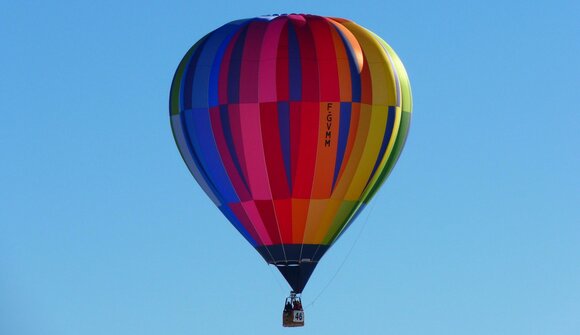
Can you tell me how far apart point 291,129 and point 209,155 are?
2.50 meters

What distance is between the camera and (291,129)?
152 meters

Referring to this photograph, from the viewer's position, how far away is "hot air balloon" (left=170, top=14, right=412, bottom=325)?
152 m

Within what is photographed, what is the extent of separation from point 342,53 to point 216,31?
3.83 meters

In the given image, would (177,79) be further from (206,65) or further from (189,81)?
(206,65)

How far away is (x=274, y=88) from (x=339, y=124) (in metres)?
2.09

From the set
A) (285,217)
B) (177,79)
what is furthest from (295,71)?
(285,217)

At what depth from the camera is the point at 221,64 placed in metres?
153

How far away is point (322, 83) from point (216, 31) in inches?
149

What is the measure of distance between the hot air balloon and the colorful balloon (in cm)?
3

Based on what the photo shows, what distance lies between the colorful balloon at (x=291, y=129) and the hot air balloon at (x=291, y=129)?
0.03 metres

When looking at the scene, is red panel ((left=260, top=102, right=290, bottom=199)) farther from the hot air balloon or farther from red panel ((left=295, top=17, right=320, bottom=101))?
red panel ((left=295, top=17, right=320, bottom=101))

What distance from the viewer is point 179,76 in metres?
154

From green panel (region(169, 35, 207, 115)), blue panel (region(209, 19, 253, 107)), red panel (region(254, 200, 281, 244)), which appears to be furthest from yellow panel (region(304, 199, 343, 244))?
green panel (region(169, 35, 207, 115))

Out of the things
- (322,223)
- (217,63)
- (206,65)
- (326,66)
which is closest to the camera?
(326,66)
